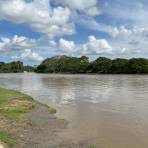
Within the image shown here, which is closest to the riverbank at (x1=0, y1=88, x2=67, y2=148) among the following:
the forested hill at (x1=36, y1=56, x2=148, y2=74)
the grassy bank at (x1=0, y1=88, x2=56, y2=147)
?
the grassy bank at (x1=0, y1=88, x2=56, y2=147)

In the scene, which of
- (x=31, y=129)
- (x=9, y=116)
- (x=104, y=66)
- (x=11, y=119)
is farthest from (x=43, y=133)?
(x=104, y=66)

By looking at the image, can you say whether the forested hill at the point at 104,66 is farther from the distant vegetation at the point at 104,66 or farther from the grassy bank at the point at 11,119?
the grassy bank at the point at 11,119

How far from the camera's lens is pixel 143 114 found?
19.2 metres

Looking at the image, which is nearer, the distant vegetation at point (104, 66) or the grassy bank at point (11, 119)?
the grassy bank at point (11, 119)

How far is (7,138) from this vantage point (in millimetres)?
11750

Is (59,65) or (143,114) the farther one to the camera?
(59,65)

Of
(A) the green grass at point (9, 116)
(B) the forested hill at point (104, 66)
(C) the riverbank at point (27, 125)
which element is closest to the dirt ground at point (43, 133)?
(C) the riverbank at point (27, 125)

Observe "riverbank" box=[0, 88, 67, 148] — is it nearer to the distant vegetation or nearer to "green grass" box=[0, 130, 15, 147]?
"green grass" box=[0, 130, 15, 147]

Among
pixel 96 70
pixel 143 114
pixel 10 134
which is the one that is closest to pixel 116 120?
pixel 143 114

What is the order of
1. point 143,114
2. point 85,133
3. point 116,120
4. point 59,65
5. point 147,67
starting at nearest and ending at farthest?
point 85,133 < point 116,120 < point 143,114 < point 147,67 < point 59,65

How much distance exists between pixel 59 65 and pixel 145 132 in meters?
181

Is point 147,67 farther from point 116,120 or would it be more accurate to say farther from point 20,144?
point 20,144

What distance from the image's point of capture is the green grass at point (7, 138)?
11.1 m

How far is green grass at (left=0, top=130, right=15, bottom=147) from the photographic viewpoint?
11.1m
